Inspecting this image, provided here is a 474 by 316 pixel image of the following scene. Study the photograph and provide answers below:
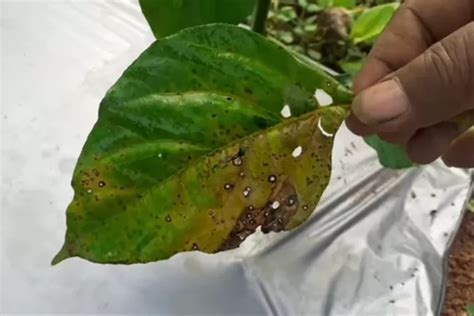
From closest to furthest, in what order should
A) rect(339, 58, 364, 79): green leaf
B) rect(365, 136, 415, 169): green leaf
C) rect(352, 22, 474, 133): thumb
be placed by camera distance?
1. rect(352, 22, 474, 133): thumb
2. rect(365, 136, 415, 169): green leaf
3. rect(339, 58, 364, 79): green leaf

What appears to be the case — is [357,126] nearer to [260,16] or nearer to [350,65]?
[260,16]

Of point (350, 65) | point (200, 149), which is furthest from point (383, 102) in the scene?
point (350, 65)

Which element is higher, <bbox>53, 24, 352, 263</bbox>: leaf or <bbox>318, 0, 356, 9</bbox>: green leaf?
<bbox>53, 24, 352, 263</bbox>: leaf

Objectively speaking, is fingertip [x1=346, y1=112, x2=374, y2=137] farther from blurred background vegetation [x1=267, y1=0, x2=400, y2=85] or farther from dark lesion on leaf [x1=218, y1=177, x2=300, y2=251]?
blurred background vegetation [x1=267, y1=0, x2=400, y2=85]

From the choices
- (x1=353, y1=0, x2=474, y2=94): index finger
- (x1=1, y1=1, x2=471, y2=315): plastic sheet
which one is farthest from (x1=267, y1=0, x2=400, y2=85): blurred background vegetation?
(x1=353, y1=0, x2=474, y2=94): index finger

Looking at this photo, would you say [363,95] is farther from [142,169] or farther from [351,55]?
[351,55]

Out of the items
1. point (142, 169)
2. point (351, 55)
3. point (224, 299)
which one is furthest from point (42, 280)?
point (351, 55)

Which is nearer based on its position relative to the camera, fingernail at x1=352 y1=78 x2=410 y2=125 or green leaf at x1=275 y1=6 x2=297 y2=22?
fingernail at x1=352 y1=78 x2=410 y2=125
